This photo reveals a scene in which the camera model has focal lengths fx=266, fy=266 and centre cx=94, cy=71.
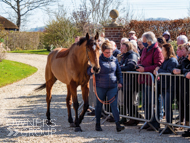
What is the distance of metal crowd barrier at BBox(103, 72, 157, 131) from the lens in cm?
597

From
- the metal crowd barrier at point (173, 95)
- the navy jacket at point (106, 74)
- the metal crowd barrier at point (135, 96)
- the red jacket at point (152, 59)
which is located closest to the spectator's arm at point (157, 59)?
the red jacket at point (152, 59)

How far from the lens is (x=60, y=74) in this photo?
6.74 metres

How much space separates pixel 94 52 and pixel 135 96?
1.78m

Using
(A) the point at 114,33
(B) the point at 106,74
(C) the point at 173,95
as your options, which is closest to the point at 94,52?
(B) the point at 106,74

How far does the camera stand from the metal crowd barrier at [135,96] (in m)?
5.97

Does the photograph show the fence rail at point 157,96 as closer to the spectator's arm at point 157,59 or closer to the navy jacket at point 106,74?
the spectator's arm at point 157,59

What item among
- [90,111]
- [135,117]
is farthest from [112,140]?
[90,111]

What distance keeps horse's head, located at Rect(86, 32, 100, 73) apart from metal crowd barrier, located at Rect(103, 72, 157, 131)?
4.12 ft

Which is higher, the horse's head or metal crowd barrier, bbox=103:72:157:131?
the horse's head

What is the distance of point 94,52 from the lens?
5.39 meters

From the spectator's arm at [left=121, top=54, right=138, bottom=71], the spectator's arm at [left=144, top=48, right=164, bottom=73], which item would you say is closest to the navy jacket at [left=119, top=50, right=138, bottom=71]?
the spectator's arm at [left=121, top=54, right=138, bottom=71]

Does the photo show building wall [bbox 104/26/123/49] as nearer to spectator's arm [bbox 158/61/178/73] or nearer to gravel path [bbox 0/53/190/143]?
gravel path [bbox 0/53/190/143]

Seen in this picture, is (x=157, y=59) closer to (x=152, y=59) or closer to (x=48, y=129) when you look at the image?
(x=152, y=59)

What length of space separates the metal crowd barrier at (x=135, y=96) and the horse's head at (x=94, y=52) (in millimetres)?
1255
